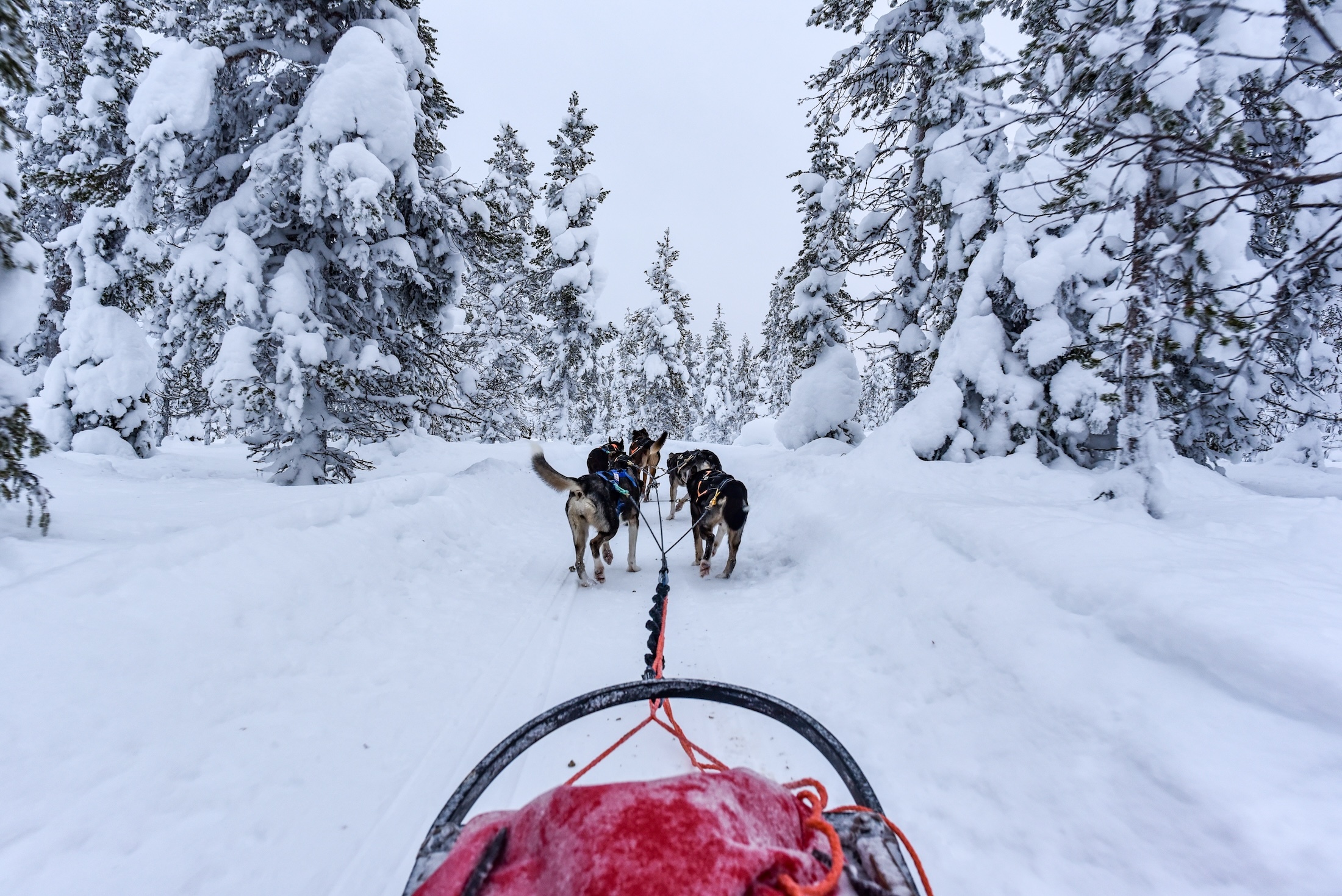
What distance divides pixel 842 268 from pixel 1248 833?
11.7 m

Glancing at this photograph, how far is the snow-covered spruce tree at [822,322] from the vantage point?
14039 mm

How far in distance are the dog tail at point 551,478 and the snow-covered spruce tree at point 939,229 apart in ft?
20.1

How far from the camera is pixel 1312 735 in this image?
196 cm

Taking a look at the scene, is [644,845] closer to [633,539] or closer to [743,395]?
[633,539]

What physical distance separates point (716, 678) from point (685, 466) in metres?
6.84

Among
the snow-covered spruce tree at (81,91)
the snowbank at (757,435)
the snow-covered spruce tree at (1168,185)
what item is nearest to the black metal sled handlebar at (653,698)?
the snow-covered spruce tree at (1168,185)

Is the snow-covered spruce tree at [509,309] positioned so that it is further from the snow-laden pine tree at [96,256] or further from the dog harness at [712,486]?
the dog harness at [712,486]

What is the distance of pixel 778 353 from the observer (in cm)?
3148

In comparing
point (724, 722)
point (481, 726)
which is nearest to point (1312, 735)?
point (724, 722)

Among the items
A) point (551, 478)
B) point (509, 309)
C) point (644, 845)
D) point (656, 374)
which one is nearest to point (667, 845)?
point (644, 845)

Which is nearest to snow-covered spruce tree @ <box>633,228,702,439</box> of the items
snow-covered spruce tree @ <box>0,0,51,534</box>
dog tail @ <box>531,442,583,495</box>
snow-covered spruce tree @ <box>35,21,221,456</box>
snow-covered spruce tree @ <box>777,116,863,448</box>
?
snow-covered spruce tree @ <box>777,116,863,448</box>

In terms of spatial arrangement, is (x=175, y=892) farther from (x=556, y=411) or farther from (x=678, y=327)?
(x=678, y=327)

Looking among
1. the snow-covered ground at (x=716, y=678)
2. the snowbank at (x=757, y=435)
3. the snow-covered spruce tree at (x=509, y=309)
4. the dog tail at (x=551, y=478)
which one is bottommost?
the snowbank at (x=757, y=435)

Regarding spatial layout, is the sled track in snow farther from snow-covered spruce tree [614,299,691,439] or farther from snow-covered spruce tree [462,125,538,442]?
snow-covered spruce tree [614,299,691,439]
